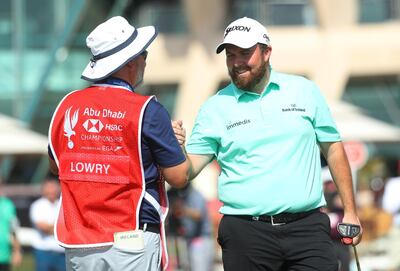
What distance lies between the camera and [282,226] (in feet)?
24.3

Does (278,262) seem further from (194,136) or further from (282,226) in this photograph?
(194,136)

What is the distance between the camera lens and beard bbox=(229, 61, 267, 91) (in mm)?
7602

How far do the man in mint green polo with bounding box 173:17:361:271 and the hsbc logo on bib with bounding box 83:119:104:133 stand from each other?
65 cm

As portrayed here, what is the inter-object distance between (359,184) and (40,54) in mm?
15137

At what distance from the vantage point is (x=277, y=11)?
4144cm

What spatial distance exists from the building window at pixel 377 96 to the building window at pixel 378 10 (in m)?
2.27

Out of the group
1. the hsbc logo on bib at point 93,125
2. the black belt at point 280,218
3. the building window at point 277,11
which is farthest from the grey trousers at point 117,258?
the building window at point 277,11

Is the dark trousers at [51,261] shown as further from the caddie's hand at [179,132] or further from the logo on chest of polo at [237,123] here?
the caddie's hand at [179,132]

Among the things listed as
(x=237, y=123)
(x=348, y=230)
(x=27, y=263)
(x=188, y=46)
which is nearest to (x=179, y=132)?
(x=237, y=123)

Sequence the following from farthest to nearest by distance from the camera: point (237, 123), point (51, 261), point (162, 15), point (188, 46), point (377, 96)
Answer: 1. point (377, 96)
2. point (162, 15)
3. point (188, 46)
4. point (51, 261)
5. point (237, 123)

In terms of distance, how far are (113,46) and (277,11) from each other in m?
34.9

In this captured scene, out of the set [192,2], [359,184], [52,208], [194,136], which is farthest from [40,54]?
[194,136]

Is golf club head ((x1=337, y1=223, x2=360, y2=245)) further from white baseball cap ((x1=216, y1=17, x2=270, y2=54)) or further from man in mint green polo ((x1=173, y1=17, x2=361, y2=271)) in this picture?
white baseball cap ((x1=216, y1=17, x2=270, y2=54))

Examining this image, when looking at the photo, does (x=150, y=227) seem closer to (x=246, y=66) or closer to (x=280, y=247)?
(x=280, y=247)
